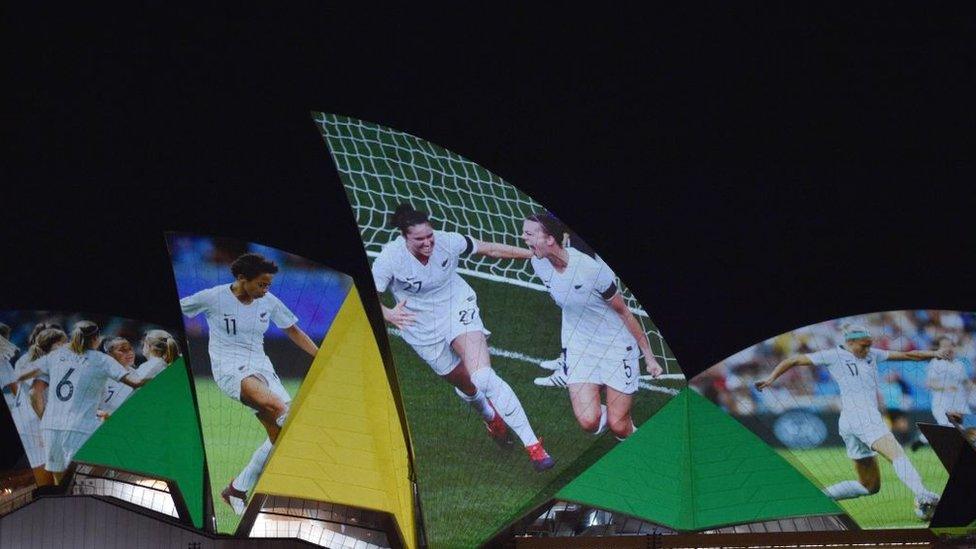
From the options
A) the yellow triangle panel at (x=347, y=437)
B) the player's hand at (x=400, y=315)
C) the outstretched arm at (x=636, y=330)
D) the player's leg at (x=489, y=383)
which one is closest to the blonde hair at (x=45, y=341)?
the yellow triangle panel at (x=347, y=437)

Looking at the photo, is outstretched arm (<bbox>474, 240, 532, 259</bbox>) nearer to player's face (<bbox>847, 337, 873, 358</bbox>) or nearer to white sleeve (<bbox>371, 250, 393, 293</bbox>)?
white sleeve (<bbox>371, 250, 393, 293</bbox>)

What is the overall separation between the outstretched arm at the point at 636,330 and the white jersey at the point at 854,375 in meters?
4.64

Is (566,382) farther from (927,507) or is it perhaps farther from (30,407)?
(30,407)

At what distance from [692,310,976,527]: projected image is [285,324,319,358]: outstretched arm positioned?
9.37 metres

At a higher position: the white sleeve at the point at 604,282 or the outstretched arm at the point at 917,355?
the white sleeve at the point at 604,282

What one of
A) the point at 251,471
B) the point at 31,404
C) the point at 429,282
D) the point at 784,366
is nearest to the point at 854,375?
the point at 784,366

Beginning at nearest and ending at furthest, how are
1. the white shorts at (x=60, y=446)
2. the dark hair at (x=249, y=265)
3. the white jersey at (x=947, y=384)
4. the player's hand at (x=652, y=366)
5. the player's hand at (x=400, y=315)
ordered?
1. the player's hand at (x=400, y=315)
2. the player's hand at (x=652, y=366)
3. the dark hair at (x=249, y=265)
4. the white jersey at (x=947, y=384)
5. the white shorts at (x=60, y=446)

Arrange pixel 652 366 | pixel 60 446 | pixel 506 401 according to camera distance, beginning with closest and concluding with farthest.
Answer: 1. pixel 506 401
2. pixel 652 366
3. pixel 60 446

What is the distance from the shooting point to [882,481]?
3284 centimetres

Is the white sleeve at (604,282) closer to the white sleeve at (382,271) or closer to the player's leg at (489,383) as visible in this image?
the player's leg at (489,383)

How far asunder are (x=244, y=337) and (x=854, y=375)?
15.4 m

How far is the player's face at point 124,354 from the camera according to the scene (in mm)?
39125

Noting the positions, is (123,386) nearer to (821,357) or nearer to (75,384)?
(75,384)

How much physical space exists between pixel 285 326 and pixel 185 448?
618 centimetres
